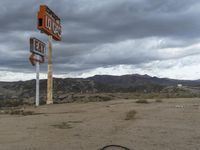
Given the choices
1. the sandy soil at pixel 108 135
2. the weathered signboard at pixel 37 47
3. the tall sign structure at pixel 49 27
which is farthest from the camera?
the tall sign structure at pixel 49 27

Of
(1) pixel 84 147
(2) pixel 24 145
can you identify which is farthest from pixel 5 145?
(1) pixel 84 147

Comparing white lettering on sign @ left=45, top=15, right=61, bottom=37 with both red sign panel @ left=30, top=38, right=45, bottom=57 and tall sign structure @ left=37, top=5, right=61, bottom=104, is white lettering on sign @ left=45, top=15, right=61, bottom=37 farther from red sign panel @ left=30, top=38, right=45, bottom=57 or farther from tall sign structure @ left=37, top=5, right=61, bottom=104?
red sign panel @ left=30, top=38, right=45, bottom=57

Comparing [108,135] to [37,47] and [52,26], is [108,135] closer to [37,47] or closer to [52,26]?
[37,47]

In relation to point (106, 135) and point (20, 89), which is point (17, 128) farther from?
point (20, 89)

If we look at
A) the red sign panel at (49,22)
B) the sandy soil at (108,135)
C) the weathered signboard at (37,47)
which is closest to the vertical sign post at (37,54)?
the weathered signboard at (37,47)

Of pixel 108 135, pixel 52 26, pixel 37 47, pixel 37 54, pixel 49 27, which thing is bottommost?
pixel 108 135

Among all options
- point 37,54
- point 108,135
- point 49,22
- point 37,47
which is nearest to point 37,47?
point 37,47

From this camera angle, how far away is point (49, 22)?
110ft

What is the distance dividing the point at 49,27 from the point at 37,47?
2.15 m

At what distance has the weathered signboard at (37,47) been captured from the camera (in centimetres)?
3178

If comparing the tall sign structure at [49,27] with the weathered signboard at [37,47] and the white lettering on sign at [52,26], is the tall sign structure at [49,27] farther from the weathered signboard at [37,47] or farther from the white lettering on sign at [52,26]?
the weathered signboard at [37,47]

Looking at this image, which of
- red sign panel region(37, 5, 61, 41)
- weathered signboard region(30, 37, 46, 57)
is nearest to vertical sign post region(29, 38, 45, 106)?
weathered signboard region(30, 37, 46, 57)

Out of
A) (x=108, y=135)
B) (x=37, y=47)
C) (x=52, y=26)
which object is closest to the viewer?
(x=108, y=135)

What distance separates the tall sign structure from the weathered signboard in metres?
0.90
